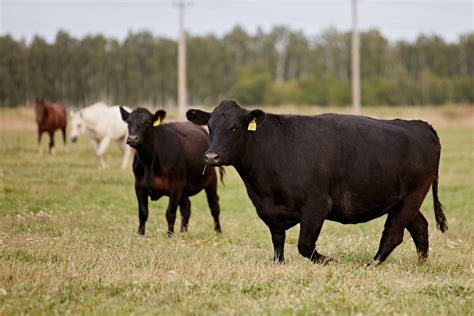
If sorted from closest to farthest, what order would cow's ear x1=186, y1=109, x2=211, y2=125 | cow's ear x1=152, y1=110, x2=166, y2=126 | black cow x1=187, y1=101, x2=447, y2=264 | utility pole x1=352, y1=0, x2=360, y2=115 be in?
black cow x1=187, y1=101, x2=447, y2=264 < cow's ear x1=186, y1=109, x2=211, y2=125 < cow's ear x1=152, y1=110, x2=166, y2=126 < utility pole x1=352, y1=0, x2=360, y2=115

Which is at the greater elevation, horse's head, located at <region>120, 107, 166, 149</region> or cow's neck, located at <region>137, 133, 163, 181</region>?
horse's head, located at <region>120, 107, 166, 149</region>

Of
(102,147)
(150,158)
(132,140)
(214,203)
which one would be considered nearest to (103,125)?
(102,147)

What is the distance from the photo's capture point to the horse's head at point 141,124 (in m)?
12.6

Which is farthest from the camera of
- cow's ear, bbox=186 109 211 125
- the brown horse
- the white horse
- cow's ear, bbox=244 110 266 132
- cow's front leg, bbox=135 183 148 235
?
the brown horse

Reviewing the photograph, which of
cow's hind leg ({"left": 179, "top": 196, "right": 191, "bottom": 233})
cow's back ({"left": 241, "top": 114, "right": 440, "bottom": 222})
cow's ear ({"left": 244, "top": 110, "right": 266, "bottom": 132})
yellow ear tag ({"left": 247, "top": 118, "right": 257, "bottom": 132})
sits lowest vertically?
cow's hind leg ({"left": 179, "top": 196, "right": 191, "bottom": 233})

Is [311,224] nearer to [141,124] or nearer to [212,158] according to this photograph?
[212,158]

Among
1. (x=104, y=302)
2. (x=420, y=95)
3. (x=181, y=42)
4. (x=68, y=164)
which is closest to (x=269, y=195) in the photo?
(x=104, y=302)

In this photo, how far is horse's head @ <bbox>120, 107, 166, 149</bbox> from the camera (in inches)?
496

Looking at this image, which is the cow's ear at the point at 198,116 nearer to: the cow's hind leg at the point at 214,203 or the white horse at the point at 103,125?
the cow's hind leg at the point at 214,203

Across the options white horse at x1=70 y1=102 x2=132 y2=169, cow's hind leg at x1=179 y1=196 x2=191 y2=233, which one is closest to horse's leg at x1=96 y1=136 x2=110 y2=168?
white horse at x1=70 y1=102 x2=132 y2=169

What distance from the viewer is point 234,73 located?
9369 centimetres

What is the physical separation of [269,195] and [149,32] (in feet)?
281

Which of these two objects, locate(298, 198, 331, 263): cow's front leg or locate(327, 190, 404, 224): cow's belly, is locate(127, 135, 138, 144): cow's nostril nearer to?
locate(327, 190, 404, 224): cow's belly

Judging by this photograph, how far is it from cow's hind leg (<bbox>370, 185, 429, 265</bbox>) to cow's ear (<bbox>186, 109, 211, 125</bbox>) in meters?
2.54
